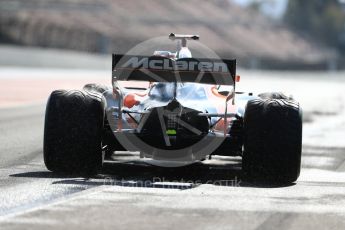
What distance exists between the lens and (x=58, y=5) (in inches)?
2470

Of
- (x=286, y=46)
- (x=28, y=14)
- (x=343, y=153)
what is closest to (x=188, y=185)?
(x=343, y=153)

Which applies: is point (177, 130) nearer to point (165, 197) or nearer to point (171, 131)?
point (171, 131)

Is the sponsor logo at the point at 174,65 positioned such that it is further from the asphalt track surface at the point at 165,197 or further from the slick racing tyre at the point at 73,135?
the asphalt track surface at the point at 165,197

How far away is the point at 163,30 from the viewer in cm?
7888

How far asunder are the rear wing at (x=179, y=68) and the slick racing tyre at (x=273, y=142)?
712mm

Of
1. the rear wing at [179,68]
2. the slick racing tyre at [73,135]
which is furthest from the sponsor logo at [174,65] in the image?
the slick racing tyre at [73,135]

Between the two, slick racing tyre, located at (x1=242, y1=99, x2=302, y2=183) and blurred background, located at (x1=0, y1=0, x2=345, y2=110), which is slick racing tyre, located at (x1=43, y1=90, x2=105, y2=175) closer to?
slick racing tyre, located at (x1=242, y1=99, x2=302, y2=183)

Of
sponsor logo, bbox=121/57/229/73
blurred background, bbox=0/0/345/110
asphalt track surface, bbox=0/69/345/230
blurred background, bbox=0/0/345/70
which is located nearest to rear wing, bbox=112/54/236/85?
sponsor logo, bbox=121/57/229/73

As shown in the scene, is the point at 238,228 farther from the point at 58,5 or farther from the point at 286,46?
the point at 286,46

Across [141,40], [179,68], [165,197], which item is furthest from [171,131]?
[141,40]

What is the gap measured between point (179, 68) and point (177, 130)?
0.99m

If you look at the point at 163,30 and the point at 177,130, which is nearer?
the point at 177,130

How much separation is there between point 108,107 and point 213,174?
4.69 feet

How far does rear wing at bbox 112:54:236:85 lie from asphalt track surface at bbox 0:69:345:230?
3.57 feet
